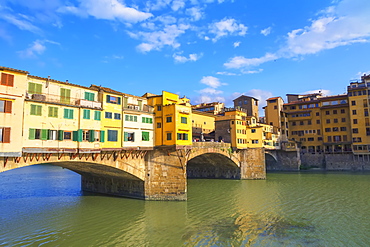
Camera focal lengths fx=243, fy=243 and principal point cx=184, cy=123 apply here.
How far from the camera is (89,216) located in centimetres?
2717

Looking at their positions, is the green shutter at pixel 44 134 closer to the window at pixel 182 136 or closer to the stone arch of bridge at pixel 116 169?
the stone arch of bridge at pixel 116 169

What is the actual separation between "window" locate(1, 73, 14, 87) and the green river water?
13.5m

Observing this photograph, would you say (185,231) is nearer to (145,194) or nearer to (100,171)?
(145,194)

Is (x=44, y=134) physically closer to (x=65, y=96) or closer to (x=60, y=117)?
(x=60, y=117)

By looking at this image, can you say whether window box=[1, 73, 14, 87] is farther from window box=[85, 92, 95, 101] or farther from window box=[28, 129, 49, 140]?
window box=[85, 92, 95, 101]

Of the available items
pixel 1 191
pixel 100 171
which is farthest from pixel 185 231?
pixel 1 191

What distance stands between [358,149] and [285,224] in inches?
2419

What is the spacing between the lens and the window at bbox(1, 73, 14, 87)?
22953 millimetres

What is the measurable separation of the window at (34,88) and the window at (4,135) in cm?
456

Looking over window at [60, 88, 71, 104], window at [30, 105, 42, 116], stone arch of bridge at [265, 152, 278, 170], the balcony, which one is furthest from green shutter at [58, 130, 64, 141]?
stone arch of bridge at [265, 152, 278, 170]

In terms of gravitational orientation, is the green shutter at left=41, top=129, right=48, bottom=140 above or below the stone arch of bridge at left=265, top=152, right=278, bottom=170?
above

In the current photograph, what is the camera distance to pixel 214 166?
60219mm

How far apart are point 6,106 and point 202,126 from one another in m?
45.0

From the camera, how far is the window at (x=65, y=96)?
27.6 meters
